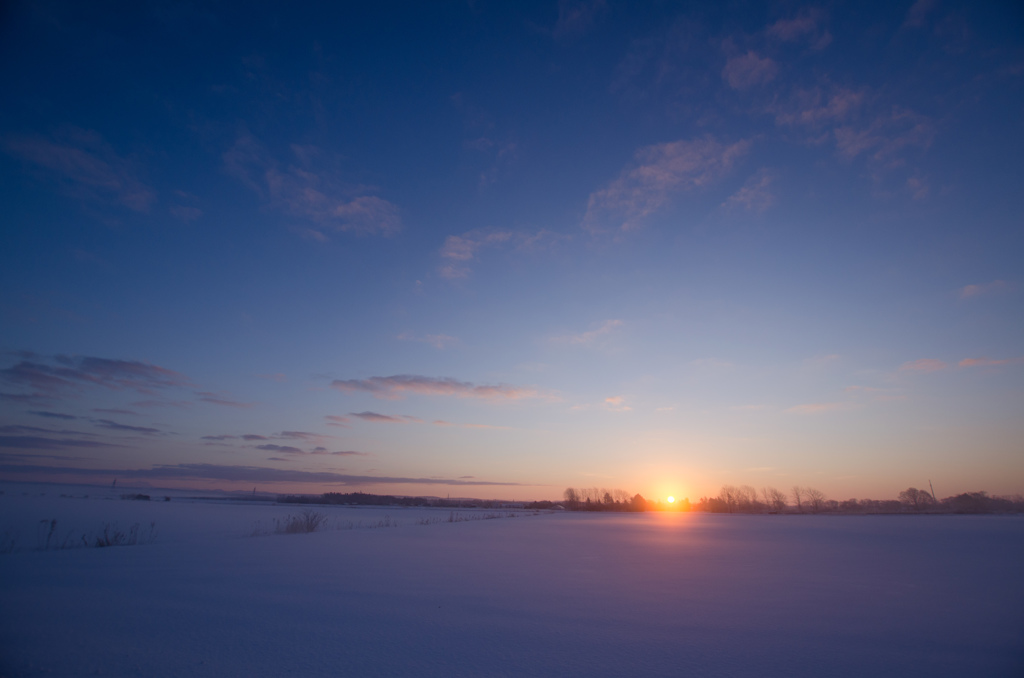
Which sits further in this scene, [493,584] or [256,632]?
[493,584]

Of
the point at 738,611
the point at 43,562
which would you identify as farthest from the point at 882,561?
the point at 43,562

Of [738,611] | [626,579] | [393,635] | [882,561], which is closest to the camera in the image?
[393,635]

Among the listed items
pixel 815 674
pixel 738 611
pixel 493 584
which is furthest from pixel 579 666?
pixel 493 584

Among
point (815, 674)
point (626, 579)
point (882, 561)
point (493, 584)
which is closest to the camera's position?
point (815, 674)

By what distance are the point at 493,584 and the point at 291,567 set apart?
4.25 m

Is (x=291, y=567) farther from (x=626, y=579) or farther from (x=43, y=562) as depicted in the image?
(x=626, y=579)

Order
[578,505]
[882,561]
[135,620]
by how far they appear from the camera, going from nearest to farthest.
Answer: [135,620] < [882,561] < [578,505]

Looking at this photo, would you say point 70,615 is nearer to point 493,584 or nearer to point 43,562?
point 493,584

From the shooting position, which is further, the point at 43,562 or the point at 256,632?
the point at 43,562

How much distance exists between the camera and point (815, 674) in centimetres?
357

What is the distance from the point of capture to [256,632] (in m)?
4.51

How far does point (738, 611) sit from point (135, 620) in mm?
6984

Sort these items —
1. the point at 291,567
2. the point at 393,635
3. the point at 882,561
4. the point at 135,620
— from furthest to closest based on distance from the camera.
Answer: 1. the point at 882,561
2. the point at 291,567
3. the point at 135,620
4. the point at 393,635

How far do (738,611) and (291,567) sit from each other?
7817 mm
